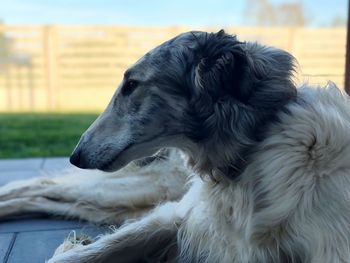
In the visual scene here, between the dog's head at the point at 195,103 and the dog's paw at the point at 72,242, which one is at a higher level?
the dog's head at the point at 195,103

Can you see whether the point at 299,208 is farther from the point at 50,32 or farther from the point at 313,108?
the point at 50,32

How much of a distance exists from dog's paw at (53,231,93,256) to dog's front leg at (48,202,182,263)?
0.10 metres

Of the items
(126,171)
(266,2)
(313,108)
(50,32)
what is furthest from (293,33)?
(313,108)

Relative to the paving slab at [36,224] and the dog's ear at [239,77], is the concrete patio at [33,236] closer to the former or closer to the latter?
the paving slab at [36,224]

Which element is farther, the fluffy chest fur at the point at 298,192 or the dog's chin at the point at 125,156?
A: the dog's chin at the point at 125,156

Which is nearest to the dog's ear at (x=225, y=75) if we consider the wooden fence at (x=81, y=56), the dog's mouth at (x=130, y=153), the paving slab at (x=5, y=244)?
the dog's mouth at (x=130, y=153)

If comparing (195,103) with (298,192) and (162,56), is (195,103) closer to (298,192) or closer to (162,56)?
(162,56)

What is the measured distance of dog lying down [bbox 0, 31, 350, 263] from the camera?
5.69ft

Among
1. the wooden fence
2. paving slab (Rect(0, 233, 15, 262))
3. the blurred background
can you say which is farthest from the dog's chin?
the wooden fence

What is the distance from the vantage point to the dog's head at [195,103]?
1.81 meters

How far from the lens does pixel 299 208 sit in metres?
1.73

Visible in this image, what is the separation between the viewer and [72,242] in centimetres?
243

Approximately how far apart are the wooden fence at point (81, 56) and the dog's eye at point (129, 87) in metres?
8.78

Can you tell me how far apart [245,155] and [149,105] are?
388mm
